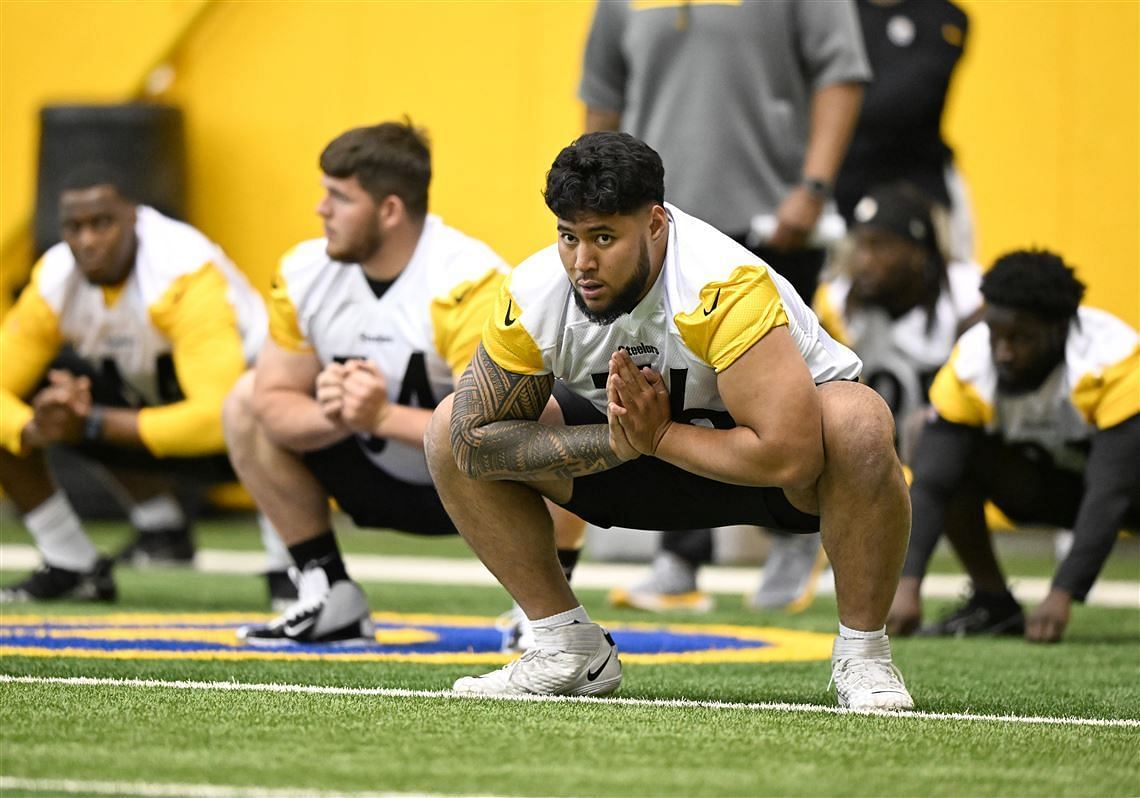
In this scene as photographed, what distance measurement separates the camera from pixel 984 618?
626 cm

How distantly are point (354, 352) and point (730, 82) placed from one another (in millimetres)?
1937

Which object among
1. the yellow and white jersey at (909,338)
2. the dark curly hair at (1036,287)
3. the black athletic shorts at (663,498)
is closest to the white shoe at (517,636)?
the black athletic shorts at (663,498)

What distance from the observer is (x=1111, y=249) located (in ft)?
34.6

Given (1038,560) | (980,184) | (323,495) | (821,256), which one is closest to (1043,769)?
(323,495)

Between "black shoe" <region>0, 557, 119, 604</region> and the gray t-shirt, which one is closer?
the gray t-shirt

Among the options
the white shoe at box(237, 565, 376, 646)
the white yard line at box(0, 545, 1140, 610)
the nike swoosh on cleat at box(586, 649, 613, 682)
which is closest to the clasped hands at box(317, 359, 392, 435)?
the white shoe at box(237, 565, 376, 646)

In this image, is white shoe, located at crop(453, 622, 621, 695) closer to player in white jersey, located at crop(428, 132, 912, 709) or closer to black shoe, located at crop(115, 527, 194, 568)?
player in white jersey, located at crop(428, 132, 912, 709)

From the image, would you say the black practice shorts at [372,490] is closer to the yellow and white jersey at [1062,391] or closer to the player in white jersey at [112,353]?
the player in white jersey at [112,353]

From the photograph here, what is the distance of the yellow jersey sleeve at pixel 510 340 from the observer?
3861 millimetres

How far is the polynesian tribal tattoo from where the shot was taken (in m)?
3.93

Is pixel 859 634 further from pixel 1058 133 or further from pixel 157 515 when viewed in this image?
pixel 1058 133

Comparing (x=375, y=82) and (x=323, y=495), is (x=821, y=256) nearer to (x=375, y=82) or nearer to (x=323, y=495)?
(x=323, y=495)

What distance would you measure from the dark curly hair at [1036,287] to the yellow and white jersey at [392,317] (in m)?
1.44

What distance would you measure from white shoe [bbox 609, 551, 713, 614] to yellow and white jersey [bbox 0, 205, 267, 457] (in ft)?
5.07
